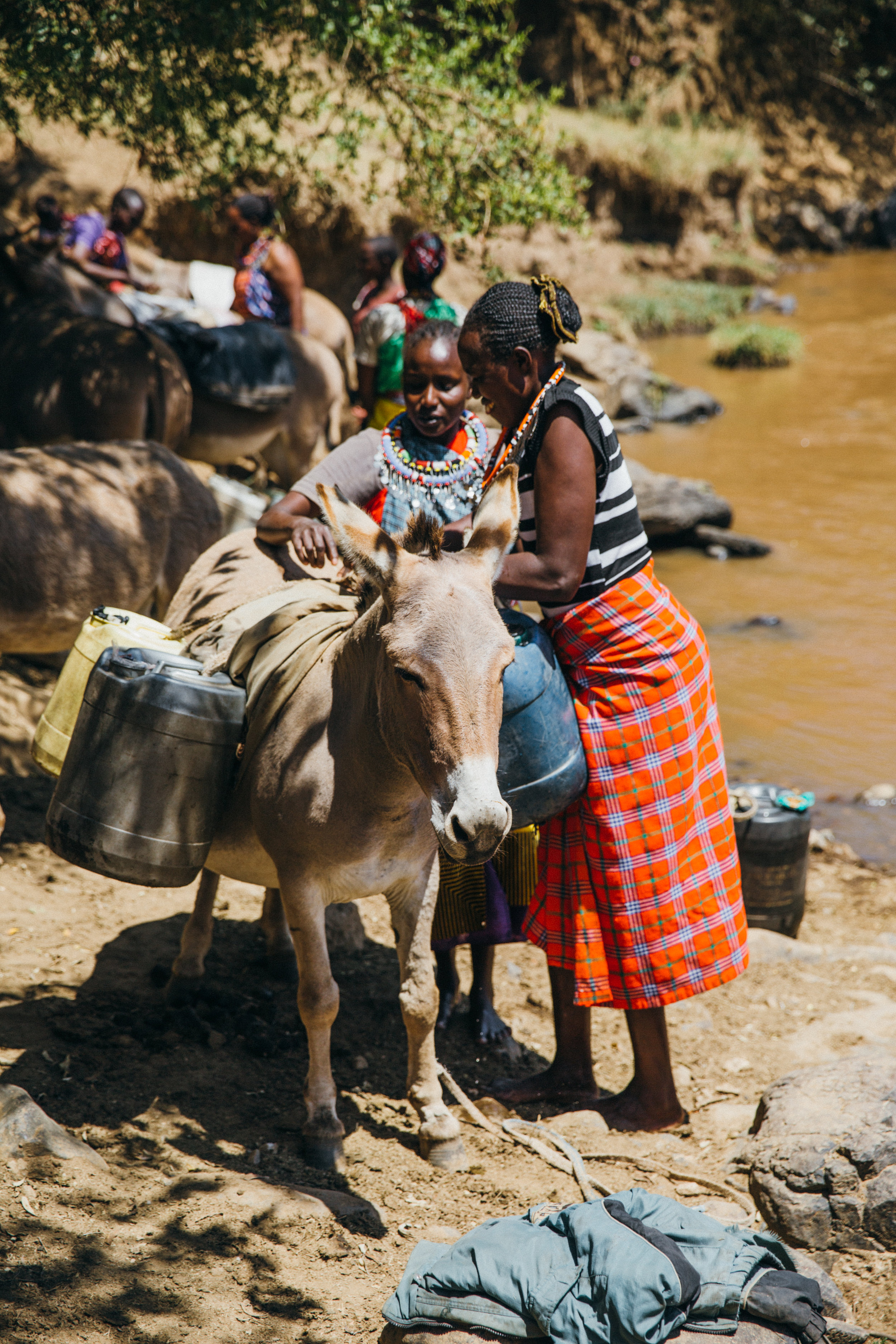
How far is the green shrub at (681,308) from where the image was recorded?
825 inches

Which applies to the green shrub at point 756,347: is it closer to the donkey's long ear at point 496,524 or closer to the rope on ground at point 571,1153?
the rope on ground at point 571,1153

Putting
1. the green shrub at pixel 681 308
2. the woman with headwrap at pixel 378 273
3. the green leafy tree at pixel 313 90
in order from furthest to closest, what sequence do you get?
the green shrub at pixel 681 308, the woman with headwrap at pixel 378 273, the green leafy tree at pixel 313 90

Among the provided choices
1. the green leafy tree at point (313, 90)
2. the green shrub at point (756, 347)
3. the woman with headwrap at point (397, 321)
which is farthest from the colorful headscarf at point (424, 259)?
the green shrub at point (756, 347)

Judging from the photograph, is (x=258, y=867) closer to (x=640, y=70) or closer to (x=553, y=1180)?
(x=553, y=1180)

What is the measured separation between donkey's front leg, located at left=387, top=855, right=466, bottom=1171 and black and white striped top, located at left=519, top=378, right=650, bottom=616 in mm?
978

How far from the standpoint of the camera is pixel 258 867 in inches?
140

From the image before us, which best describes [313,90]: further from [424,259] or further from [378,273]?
[378,273]

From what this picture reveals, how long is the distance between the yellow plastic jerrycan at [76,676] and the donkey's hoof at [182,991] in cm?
98

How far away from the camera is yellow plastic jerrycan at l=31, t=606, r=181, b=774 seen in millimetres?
3594

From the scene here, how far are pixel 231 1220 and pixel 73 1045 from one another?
1.01 meters

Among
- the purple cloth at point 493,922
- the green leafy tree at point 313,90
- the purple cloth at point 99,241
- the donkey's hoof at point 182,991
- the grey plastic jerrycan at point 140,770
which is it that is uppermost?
the green leafy tree at point 313,90

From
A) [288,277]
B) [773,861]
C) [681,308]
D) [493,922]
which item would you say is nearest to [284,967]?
[493,922]

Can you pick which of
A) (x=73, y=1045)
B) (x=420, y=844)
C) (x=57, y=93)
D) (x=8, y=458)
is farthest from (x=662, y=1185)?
(x=57, y=93)

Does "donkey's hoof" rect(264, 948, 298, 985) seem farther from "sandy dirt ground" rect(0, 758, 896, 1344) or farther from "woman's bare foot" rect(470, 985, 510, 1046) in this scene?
"woman's bare foot" rect(470, 985, 510, 1046)
